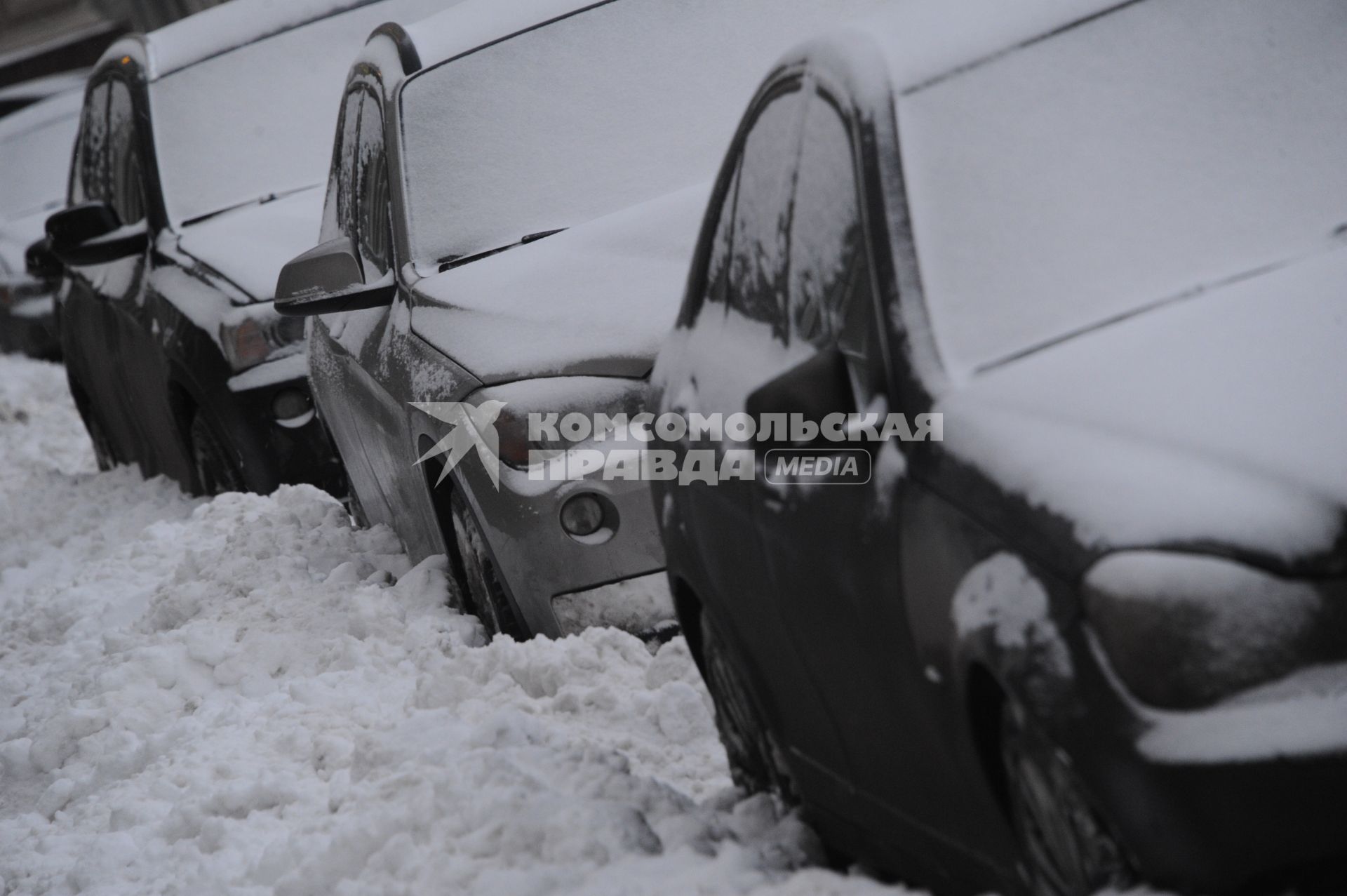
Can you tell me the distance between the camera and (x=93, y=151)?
998cm

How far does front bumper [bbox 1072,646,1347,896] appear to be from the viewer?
2232mm

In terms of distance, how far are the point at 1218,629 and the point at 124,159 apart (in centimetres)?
788

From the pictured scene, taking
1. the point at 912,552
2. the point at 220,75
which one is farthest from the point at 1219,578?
the point at 220,75

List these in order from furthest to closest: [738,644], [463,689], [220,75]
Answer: [220,75]
[463,689]
[738,644]

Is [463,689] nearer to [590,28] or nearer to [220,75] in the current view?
[590,28]

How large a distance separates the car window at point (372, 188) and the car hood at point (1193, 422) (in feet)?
12.2

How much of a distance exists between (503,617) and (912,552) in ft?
8.83

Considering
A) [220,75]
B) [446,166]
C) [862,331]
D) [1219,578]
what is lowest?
[1219,578]

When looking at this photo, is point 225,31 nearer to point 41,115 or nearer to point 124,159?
point 124,159

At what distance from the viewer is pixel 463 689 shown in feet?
16.2

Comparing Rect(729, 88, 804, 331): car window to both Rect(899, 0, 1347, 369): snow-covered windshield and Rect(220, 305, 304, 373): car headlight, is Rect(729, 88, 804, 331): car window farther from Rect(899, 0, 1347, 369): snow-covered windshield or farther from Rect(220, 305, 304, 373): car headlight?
Rect(220, 305, 304, 373): car headlight

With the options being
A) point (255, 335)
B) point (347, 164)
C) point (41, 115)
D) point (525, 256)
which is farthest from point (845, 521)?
point (41, 115)

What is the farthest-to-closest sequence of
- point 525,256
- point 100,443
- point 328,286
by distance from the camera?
1. point 100,443
2. point 328,286
3. point 525,256

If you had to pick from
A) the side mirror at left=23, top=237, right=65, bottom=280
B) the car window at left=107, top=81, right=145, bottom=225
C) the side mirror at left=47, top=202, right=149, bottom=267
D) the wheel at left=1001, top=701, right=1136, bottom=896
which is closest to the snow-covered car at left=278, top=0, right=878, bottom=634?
the wheel at left=1001, top=701, right=1136, bottom=896
